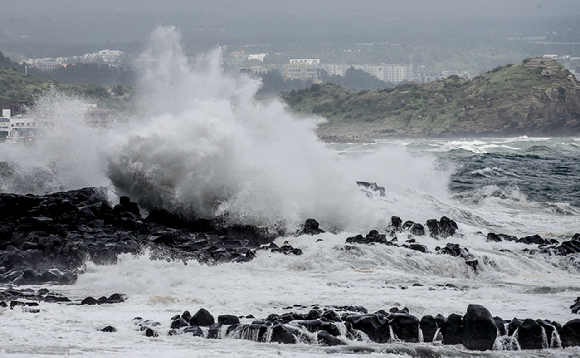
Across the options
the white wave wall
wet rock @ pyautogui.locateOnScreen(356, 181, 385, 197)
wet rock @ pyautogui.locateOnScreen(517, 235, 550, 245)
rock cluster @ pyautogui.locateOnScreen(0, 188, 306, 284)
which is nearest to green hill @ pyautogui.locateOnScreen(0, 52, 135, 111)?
the white wave wall

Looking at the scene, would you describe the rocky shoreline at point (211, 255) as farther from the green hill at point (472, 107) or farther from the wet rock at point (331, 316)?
the green hill at point (472, 107)

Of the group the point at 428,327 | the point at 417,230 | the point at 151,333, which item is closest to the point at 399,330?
the point at 428,327

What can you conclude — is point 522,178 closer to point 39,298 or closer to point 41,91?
point 39,298

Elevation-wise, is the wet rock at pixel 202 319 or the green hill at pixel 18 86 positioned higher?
the green hill at pixel 18 86

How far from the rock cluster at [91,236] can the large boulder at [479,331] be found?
5.08 m

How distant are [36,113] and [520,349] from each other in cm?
1733

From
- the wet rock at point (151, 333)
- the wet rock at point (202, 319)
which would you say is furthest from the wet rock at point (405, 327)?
the wet rock at point (151, 333)

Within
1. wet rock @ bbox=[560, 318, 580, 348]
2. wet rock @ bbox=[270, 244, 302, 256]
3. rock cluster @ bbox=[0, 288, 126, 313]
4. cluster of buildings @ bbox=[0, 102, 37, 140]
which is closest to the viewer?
wet rock @ bbox=[560, 318, 580, 348]

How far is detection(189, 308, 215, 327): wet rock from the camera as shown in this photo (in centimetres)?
735

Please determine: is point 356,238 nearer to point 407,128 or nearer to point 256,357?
point 256,357

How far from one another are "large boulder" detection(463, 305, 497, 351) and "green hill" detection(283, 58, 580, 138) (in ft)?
263

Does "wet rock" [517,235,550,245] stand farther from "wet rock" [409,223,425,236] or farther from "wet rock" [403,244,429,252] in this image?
"wet rock" [403,244,429,252]

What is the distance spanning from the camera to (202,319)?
290 inches

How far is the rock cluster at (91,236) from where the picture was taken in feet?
33.6
